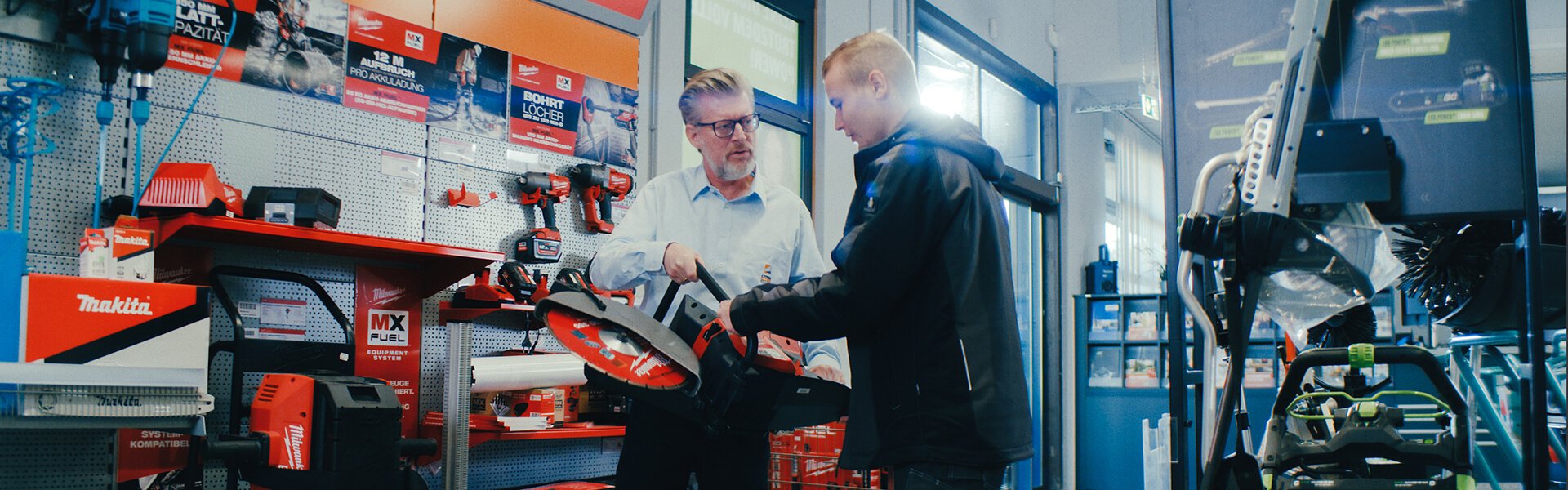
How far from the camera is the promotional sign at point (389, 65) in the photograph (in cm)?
385

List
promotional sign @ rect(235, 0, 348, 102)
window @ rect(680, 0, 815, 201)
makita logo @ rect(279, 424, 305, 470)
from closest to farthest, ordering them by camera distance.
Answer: makita logo @ rect(279, 424, 305, 470)
promotional sign @ rect(235, 0, 348, 102)
window @ rect(680, 0, 815, 201)

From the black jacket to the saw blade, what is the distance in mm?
180

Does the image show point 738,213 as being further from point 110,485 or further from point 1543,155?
point 1543,155

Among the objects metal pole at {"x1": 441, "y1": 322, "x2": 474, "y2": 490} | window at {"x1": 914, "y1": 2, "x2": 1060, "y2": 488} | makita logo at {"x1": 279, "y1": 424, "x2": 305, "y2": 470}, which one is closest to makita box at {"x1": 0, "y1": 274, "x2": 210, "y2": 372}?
makita logo at {"x1": 279, "y1": 424, "x2": 305, "y2": 470}

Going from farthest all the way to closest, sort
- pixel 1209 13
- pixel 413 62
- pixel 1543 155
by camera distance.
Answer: pixel 1543 155
pixel 413 62
pixel 1209 13

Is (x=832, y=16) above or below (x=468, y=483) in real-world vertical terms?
above

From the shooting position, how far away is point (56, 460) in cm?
303

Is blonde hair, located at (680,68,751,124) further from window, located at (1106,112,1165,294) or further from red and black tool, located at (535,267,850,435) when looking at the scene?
window, located at (1106,112,1165,294)

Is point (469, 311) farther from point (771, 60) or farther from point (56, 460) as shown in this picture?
point (771, 60)

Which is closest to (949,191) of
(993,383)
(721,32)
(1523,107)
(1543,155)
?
(993,383)

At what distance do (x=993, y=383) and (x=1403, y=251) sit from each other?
2176 mm

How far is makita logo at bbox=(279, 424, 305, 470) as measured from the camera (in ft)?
9.64

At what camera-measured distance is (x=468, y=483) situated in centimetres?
420

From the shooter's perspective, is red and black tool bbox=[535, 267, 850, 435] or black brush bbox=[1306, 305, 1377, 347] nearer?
red and black tool bbox=[535, 267, 850, 435]
